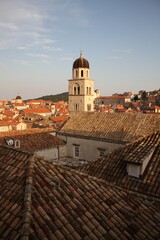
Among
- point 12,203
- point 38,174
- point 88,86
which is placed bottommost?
point 12,203

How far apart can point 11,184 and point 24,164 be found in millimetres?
673

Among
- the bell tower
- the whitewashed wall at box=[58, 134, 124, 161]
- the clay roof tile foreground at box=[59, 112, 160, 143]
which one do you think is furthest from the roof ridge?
the bell tower

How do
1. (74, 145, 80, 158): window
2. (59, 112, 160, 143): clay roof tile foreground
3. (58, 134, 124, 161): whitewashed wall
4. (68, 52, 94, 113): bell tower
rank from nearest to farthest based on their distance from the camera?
(59, 112, 160, 143): clay roof tile foreground → (58, 134, 124, 161): whitewashed wall → (74, 145, 80, 158): window → (68, 52, 94, 113): bell tower

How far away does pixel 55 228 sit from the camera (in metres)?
4.15

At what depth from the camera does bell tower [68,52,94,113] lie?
31281 mm

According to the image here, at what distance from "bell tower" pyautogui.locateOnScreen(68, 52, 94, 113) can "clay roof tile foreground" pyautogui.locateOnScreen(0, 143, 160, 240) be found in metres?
25.3

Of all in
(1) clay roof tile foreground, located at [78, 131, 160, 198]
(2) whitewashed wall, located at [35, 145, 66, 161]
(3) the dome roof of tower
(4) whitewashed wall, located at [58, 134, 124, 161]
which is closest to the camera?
(1) clay roof tile foreground, located at [78, 131, 160, 198]

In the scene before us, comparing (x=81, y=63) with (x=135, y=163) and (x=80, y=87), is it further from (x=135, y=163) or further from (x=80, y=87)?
(x=135, y=163)

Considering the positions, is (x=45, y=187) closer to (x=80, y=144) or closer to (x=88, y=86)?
(x=80, y=144)

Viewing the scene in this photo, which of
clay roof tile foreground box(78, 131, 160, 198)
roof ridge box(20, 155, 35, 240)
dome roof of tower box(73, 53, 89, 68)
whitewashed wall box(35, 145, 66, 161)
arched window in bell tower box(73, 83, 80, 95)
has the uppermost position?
dome roof of tower box(73, 53, 89, 68)

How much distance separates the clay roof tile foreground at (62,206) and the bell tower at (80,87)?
2533 centimetres

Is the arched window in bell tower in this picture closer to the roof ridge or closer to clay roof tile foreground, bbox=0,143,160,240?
clay roof tile foreground, bbox=0,143,160,240

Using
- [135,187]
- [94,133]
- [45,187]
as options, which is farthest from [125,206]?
[94,133]

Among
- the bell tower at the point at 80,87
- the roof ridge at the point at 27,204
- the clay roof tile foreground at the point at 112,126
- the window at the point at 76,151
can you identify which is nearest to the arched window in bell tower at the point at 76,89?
the bell tower at the point at 80,87
